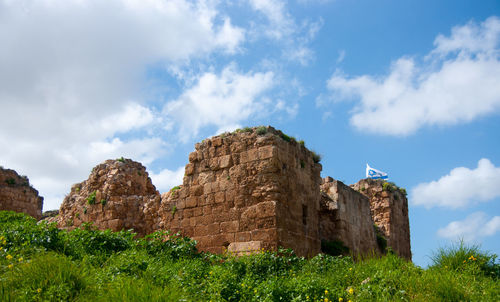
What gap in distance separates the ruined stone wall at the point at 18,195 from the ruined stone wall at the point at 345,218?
12.4m

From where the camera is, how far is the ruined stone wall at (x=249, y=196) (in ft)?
32.6

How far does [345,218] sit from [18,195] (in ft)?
43.4

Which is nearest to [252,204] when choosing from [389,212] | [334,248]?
[334,248]

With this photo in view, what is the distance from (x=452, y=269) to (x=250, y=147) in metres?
4.70

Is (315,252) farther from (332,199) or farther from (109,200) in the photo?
(109,200)

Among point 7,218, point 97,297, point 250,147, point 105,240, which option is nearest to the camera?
point 97,297

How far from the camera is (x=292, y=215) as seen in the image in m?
10.2

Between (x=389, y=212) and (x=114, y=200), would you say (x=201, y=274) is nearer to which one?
(x=114, y=200)

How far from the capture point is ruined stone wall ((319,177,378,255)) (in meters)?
12.2

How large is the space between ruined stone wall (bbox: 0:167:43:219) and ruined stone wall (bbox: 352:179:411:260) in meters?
12.8

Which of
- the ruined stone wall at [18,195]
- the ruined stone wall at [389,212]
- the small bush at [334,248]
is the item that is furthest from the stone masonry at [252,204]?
the ruined stone wall at [18,195]

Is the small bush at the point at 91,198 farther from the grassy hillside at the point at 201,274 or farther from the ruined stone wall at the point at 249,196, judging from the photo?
the grassy hillside at the point at 201,274

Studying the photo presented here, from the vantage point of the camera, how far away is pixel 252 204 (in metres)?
10.2

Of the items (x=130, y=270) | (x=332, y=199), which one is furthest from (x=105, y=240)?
(x=332, y=199)
